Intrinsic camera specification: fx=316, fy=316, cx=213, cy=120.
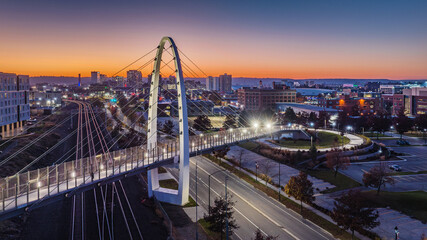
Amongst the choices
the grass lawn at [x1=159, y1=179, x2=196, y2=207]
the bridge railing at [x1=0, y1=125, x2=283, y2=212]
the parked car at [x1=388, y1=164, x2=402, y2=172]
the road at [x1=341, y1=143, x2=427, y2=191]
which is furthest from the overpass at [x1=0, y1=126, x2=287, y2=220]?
the parked car at [x1=388, y1=164, x2=402, y2=172]

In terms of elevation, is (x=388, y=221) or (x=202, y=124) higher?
(x=202, y=124)

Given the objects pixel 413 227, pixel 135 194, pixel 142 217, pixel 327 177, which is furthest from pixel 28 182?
pixel 327 177

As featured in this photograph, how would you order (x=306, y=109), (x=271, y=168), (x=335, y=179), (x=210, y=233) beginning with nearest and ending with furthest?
1. (x=210, y=233)
2. (x=335, y=179)
3. (x=271, y=168)
4. (x=306, y=109)

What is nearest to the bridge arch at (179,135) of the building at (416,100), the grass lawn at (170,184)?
the grass lawn at (170,184)

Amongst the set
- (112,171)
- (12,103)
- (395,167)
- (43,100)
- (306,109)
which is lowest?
(395,167)

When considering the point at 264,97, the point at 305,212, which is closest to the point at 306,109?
the point at 264,97

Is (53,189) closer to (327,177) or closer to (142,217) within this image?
(142,217)

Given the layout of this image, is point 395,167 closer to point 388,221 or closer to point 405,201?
point 405,201

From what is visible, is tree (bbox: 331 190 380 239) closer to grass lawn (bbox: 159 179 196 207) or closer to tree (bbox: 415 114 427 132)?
grass lawn (bbox: 159 179 196 207)
